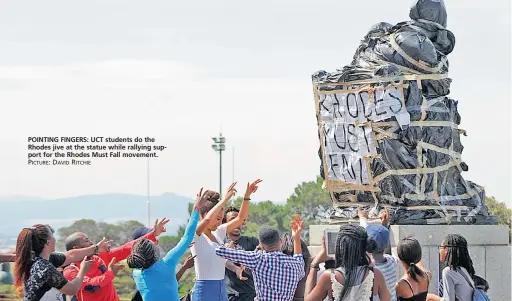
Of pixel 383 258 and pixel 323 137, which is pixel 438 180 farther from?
pixel 383 258

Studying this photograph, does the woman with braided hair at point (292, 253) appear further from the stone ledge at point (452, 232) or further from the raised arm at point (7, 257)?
the stone ledge at point (452, 232)

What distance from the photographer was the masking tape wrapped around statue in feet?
53.0

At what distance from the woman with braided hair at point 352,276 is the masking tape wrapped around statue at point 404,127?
23.2 ft

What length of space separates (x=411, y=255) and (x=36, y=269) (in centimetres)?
331

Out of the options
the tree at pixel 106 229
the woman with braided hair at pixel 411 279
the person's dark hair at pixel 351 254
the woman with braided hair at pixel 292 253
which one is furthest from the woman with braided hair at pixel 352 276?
the tree at pixel 106 229

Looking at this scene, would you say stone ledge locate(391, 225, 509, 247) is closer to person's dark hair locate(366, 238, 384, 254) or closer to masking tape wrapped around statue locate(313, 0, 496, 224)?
masking tape wrapped around statue locate(313, 0, 496, 224)

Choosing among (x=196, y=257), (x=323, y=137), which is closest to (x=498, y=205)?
(x=323, y=137)

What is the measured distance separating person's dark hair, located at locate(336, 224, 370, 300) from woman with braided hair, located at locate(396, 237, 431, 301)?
4.85 ft

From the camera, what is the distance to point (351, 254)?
8953 millimetres

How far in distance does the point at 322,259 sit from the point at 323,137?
288 inches

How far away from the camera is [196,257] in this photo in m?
11.3

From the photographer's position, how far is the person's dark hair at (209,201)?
10944mm

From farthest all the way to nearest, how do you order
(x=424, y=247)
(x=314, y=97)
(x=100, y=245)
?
(x=314, y=97)
(x=424, y=247)
(x=100, y=245)

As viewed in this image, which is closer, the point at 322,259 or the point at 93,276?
the point at 322,259
